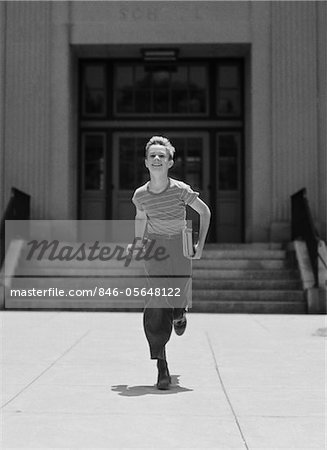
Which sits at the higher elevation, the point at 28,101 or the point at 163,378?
the point at 28,101

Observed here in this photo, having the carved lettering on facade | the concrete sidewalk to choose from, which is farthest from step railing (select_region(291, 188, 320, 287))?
the carved lettering on facade

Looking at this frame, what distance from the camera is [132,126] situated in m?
16.0

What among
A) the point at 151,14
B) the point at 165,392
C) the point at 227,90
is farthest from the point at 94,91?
the point at 165,392

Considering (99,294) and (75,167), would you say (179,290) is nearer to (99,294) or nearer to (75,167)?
(99,294)

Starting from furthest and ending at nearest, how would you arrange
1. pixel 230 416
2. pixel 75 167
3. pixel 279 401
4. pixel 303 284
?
pixel 75 167, pixel 303 284, pixel 279 401, pixel 230 416

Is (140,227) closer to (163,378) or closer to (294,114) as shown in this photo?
(163,378)

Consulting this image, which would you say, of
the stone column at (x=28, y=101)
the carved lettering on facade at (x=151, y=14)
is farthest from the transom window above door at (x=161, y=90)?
the stone column at (x=28, y=101)

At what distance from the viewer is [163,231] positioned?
5035mm

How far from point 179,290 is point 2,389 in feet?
4.79

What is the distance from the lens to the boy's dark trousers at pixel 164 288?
4895mm

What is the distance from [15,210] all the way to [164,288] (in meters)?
8.39

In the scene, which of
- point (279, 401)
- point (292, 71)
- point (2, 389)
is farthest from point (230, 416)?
point (292, 71)

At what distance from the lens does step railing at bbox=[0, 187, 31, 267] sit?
39.5ft

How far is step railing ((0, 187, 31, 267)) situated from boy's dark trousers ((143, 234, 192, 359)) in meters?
7.44
